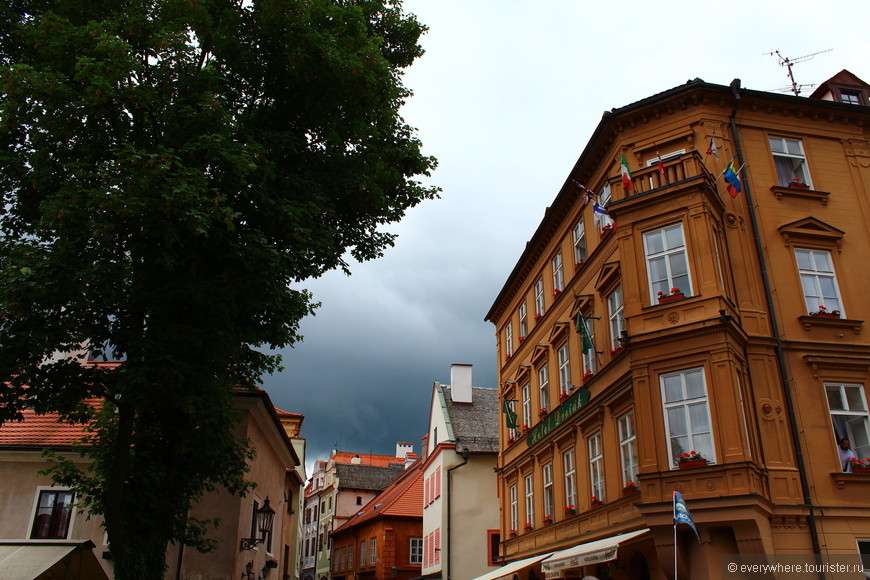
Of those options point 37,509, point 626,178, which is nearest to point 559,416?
point 626,178

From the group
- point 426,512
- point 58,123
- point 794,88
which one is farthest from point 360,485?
point 58,123

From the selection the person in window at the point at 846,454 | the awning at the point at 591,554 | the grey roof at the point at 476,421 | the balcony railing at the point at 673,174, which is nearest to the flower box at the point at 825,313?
the person in window at the point at 846,454

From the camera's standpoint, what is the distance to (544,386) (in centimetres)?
2341

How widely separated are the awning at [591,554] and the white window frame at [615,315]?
4.61 metres

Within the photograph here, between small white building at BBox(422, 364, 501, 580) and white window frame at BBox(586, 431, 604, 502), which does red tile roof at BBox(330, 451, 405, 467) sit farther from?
white window frame at BBox(586, 431, 604, 502)

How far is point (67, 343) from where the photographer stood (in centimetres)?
1041

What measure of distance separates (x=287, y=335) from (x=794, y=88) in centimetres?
1682

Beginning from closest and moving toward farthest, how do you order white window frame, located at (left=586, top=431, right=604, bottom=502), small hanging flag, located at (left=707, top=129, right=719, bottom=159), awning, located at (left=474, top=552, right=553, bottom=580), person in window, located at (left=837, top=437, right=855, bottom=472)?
person in window, located at (left=837, top=437, right=855, bottom=472), small hanging flag, located at (left=707, top=129, right=719, bottom=159), white window frame, located at (left=586, top=431, right=604, bottom=502), awning, located at (left=474, top=552, right=553, bottom=580)

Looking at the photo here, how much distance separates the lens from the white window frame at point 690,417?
13641 millimetres

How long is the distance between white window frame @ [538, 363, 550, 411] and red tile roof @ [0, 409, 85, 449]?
46.4 feet

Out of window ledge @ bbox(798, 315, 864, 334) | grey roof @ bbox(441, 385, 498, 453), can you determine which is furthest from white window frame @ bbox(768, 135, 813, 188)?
grey roof @ bbox(441, 385, 498, 453)

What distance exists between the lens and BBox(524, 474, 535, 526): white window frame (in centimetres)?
2369

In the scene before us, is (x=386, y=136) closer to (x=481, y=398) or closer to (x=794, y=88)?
(x=794, y=88)

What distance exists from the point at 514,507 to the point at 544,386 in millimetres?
6057
